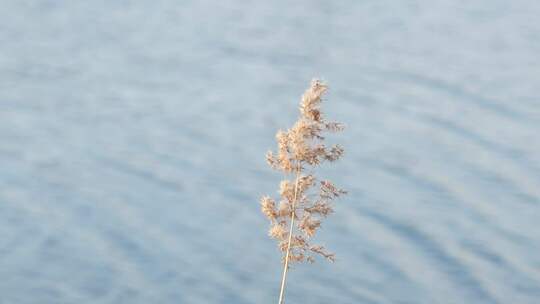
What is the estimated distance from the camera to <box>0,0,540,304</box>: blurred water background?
3322 cm

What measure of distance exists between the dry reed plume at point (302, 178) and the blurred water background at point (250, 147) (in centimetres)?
1835

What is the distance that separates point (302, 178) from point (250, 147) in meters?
24.6

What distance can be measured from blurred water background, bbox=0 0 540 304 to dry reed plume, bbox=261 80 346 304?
18.4 meters

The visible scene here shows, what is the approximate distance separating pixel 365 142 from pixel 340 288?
22.3 ft

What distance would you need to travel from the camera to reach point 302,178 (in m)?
14.0

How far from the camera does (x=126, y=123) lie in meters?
39.9

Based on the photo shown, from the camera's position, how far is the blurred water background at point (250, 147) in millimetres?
33219

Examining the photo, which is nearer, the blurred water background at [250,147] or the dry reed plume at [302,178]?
the dry reed plume at [302,178]

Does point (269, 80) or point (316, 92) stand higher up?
point (269, 80)

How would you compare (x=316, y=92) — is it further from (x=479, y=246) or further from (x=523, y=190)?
(x=523, y=190)

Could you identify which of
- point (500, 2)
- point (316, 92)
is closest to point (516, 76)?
point (500, 2)

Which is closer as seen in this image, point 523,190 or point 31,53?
point 523,190

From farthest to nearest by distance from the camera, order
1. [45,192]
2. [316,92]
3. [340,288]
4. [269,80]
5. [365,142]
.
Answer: [269,80] < [365,142] < [45,192] < [340,288] < [316,92]

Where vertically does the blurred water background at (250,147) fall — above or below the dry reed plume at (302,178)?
above
